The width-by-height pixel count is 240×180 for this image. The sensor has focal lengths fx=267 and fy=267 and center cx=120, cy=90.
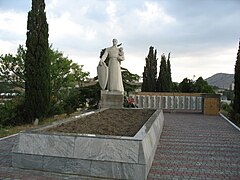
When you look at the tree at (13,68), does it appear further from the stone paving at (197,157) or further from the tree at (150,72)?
the tree at (150,72)

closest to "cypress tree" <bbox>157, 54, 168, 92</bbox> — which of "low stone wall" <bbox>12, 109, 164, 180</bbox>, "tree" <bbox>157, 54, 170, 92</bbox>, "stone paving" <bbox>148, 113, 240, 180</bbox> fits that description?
"tree" <bbox>157, 54, 170, 92</bbox>

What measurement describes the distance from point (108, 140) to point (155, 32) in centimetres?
894

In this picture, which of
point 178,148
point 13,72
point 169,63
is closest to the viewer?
point 178,148

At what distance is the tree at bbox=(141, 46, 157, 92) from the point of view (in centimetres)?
2238

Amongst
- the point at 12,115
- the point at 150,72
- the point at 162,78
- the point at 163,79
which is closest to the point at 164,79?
the point at 163,79

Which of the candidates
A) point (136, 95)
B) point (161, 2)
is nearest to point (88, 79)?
point (136, 95)

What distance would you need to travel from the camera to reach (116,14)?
33.5ft

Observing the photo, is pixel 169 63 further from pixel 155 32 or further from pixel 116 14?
pixel 116 14

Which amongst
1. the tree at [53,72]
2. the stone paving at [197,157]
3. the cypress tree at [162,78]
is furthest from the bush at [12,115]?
the cypress tree at [162,78]

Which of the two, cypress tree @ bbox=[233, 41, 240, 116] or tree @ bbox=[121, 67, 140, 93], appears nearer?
cypress tree @ bbox=[233, 41, 240, 116]

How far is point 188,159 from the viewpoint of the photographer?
4.86 m

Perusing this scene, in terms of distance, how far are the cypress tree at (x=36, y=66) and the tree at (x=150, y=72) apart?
12.9m

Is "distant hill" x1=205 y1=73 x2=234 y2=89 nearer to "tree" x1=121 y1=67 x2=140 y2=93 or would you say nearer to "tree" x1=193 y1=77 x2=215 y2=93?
"tree" x1=193 y1=77 x2=215 y2=93

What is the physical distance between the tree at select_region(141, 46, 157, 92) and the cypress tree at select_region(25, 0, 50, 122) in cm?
1287
